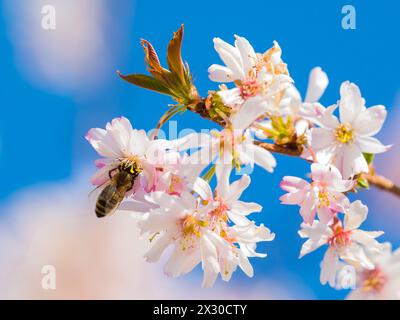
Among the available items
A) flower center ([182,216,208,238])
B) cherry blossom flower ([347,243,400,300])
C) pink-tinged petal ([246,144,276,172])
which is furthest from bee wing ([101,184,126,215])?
cherry blossom flower ([347,243,400,300])

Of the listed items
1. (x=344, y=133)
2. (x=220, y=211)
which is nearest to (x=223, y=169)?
(x=220, y=211)

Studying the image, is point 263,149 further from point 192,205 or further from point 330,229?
point 330,229

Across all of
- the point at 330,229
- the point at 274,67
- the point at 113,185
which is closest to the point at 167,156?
the point at 113,185

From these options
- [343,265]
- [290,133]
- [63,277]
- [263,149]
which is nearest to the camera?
[263,149]

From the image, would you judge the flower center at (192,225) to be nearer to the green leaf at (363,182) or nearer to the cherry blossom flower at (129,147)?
the cherry blossom flower at (129,147)

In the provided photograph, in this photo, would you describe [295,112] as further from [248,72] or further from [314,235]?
[314,235]

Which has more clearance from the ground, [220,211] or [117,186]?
[117,186]
